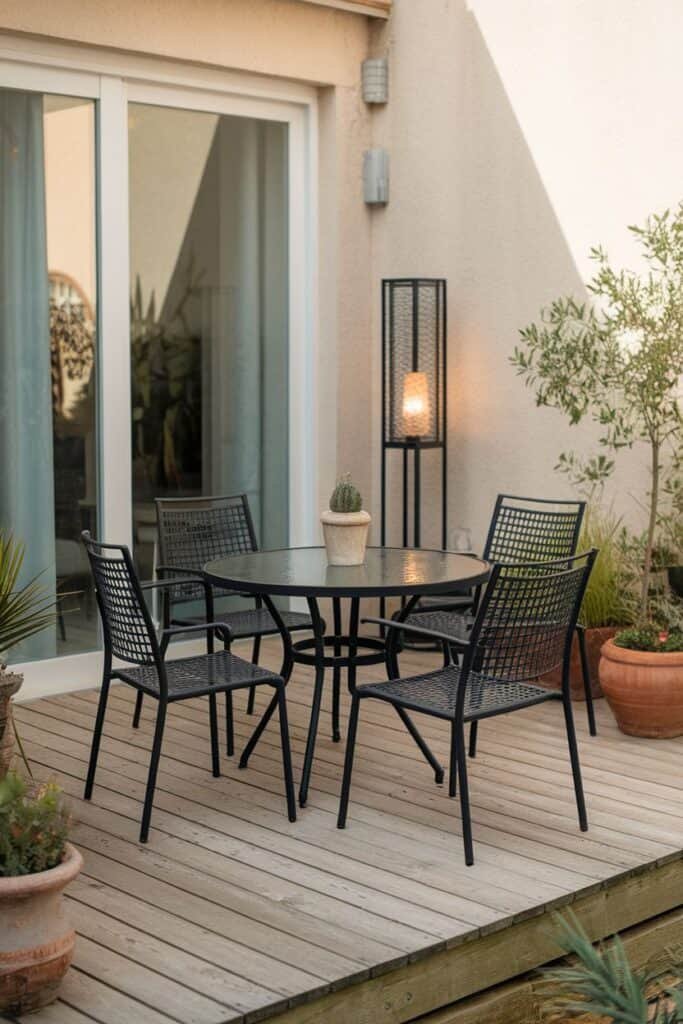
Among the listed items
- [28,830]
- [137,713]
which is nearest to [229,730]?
[137,713]

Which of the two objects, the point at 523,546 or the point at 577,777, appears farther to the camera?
the point at 523,546

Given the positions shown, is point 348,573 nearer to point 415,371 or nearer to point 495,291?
point 415,371

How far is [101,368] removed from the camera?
6.12m

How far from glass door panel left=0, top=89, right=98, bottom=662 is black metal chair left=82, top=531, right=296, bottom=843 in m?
1.58

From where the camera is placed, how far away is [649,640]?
527cm

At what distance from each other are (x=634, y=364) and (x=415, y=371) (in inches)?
61.8

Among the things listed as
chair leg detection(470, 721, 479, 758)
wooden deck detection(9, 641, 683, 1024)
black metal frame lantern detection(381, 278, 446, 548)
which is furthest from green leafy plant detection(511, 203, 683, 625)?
wooden deck detection(9, 641, 683, 1024)

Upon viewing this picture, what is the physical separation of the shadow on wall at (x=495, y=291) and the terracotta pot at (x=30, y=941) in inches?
150

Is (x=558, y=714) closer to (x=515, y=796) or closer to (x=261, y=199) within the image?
(x=515, y=796)

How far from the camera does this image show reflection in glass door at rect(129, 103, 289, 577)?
6301 mm

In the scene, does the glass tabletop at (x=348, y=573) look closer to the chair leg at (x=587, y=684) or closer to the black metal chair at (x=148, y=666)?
the black metal chair at (x=148, y=666)

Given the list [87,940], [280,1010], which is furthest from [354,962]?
[87,940]

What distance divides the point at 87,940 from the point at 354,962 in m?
0.68

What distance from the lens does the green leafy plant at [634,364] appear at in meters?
5.29
